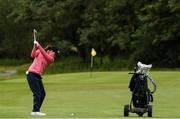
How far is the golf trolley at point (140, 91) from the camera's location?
1836cm

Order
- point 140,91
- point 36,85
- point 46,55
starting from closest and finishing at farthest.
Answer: point 46,55
point 36,85
point 140,91

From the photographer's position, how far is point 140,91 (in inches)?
727

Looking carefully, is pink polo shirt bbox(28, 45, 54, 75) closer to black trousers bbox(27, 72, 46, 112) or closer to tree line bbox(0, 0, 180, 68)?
black trousers bbox(27, 72, 46, 112)

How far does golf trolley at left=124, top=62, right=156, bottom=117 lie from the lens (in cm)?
1836

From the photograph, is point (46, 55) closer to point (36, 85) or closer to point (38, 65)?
point (38, 65)

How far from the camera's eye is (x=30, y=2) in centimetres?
9288

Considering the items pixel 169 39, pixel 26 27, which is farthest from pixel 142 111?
pixel 26 27

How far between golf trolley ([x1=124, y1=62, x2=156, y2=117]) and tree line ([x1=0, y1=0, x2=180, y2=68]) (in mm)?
53021

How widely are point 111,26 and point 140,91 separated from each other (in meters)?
63.4

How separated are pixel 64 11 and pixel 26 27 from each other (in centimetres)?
2228

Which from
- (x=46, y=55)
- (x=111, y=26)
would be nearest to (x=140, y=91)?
(x=46, y=55)

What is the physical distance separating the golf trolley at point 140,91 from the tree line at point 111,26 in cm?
5302

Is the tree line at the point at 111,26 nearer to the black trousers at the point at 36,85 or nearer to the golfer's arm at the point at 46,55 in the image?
the black trousers at the point at 36,85

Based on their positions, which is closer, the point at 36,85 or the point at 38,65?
the point at 38,65
